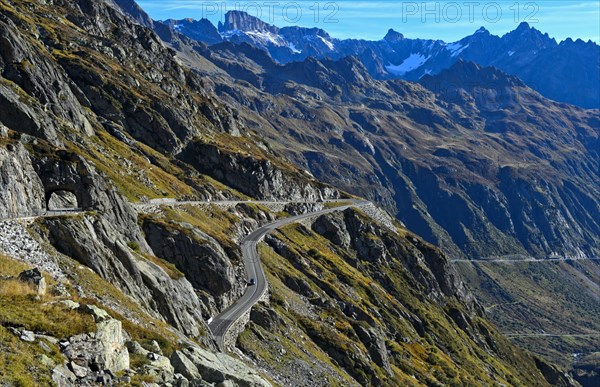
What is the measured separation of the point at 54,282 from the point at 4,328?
11878 millimetres

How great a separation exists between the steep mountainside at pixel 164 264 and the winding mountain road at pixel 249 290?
176cm

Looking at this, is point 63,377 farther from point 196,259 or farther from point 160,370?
point 196,259

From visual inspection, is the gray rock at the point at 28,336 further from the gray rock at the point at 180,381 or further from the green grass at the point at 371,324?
the green grass at the point at 371,324

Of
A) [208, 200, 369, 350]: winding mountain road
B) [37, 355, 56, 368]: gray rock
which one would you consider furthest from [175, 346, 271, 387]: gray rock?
[208, 200, 369, 350]: winding mountain road

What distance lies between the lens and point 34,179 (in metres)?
59.5

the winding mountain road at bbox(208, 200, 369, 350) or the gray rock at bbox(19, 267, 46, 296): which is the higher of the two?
the gray rock at bbox(19, 267, 46, 296)

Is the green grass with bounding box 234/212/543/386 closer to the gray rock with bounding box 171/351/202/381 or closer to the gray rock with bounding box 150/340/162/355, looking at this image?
the gray rock with bounding box 150/340/162/355

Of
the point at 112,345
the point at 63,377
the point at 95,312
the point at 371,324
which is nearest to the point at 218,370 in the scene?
the point at 112,345

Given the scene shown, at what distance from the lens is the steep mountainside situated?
2809cm

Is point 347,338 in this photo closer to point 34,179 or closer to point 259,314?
point 259,314

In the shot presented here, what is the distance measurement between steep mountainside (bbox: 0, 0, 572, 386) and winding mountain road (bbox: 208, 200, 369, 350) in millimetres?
1757

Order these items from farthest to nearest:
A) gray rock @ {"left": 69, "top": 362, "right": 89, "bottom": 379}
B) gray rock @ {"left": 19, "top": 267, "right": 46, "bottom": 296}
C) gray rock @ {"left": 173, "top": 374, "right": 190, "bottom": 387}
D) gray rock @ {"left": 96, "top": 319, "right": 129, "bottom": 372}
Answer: gray rock @ {"left": 19, "top": 267, "right": 46, "bottom": 296}, gray rock @ {"left": 173, "top": 374, "right": 190, "bottom": 387}, gray rock @ {"left": 96, "top": 319, "right": 129, "bottom": 372}, gray rock @ {"left": 69, "top": 362, "right": 89, "bottom": 379}

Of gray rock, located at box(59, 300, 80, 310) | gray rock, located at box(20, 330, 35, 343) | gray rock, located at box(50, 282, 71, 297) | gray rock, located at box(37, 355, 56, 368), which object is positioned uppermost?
gray rock, located at box(59, 300, 80, 310)

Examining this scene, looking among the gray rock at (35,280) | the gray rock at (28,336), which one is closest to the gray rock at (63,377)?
the gray rock at (28,336)
